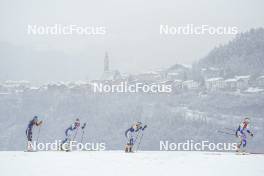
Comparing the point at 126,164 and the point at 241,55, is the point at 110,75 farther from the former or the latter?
the point at 126,164

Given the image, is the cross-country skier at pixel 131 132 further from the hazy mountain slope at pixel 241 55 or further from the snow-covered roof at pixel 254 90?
the snow-covered roof at pixel 254 90

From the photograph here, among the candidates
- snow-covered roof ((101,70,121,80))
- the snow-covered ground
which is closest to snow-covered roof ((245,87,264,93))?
snow-covered roof ((101,70,121,80))

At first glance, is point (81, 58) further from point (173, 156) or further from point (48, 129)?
point (173, 156)

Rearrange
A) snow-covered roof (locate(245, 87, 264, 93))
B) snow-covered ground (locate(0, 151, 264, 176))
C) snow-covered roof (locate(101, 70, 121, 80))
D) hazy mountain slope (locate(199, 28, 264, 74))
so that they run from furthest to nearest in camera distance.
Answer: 1. snow-covered roof (locate(245, 87, 264, 93))
2. hazy mountain slope (locate(199, 28, 264, 74))
3. snow-covered roof (locate(101, 70, 121, 80))
4. snow-covered ground (locate(0, 151, 264, 176))

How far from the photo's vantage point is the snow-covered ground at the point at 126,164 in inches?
404

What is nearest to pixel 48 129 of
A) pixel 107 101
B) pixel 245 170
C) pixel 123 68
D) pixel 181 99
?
pixel 107 101

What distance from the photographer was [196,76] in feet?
57.2

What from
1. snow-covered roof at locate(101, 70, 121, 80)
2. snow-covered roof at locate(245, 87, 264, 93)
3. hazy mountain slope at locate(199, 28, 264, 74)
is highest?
hazy mountain slope at locate(199, 28, 264, 74)

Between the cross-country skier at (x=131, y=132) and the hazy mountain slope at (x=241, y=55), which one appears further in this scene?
the hazy mountain slope at (x=241, y=55)

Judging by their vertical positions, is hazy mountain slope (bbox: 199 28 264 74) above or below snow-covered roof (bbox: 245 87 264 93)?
above

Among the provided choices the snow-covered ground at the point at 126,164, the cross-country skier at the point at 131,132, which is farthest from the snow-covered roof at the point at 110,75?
the snow-covered ground at the point at 126,164

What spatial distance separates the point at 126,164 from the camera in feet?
36.9

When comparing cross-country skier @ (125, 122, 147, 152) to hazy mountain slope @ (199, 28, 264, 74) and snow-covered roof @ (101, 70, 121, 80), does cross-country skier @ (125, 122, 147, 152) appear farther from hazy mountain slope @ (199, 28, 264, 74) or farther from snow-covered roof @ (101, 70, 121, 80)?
hazy mountain slope @ (199, 28, 264, 74)

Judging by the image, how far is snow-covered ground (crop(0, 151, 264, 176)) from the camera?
10.2 metres
